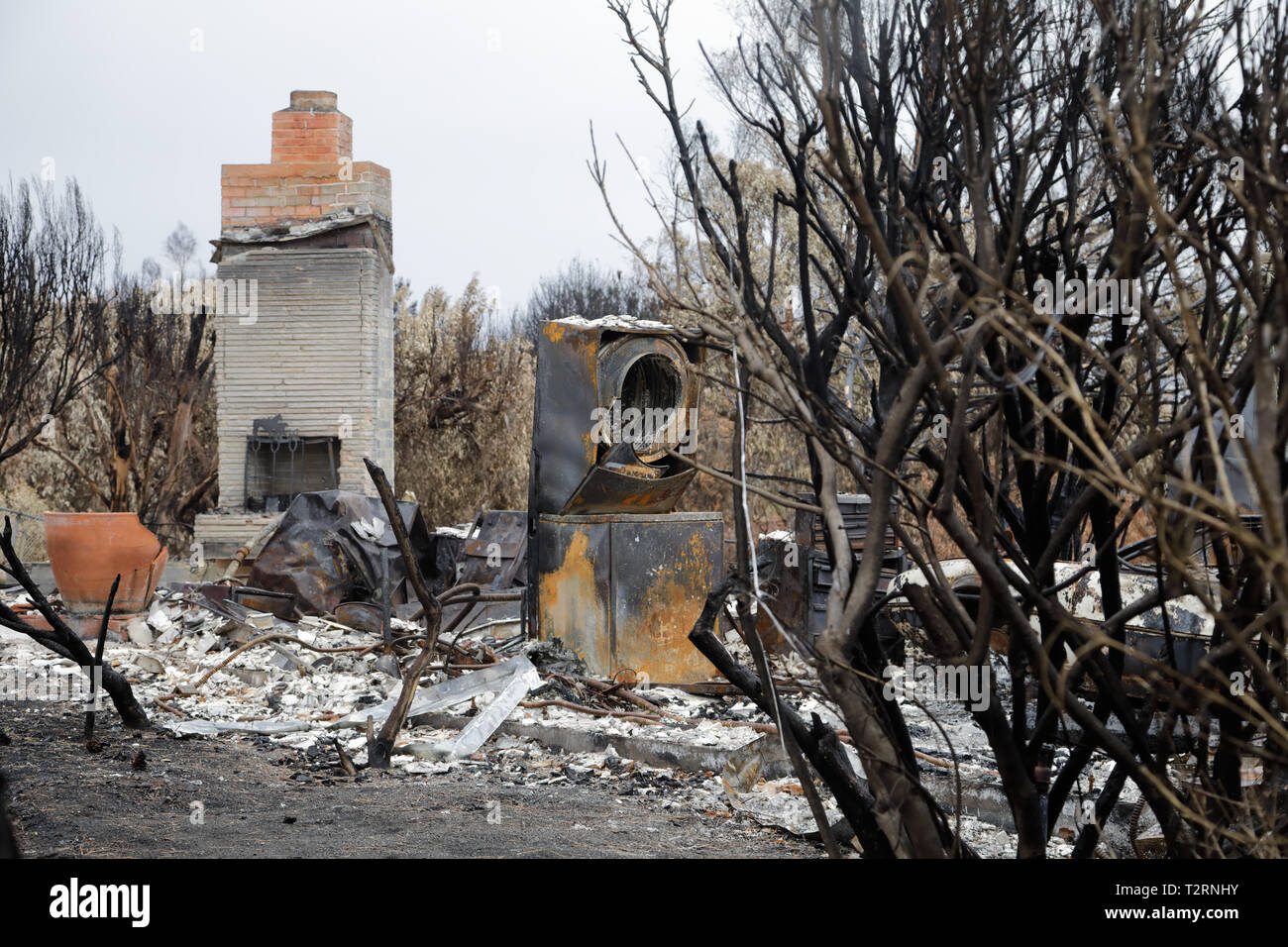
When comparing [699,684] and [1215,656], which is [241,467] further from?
[1215,656]

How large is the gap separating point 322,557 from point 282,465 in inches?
161

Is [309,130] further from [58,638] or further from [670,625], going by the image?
[58,638]

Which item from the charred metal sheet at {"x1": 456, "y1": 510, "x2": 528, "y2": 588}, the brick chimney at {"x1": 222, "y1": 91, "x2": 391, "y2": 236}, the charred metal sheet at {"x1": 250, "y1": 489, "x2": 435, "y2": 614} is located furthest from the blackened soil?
the brick chimney at {"x1": 222, "y1": 91, "x2": 391, "y2": 236}

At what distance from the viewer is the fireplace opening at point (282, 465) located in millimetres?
13500

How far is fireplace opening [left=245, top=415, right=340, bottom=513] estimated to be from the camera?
44.3ft

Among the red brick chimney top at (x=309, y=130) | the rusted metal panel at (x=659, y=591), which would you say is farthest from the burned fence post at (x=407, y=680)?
the red brick chimney top at (x=309, y=130)

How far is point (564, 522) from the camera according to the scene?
7.00 m

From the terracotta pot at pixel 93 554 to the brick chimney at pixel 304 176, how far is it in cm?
583

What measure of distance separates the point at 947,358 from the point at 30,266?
12396 millimetres

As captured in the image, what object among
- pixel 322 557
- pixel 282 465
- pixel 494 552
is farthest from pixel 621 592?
pixel 282 465

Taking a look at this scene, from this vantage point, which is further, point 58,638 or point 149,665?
point 149,665

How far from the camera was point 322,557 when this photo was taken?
10.1 meters
